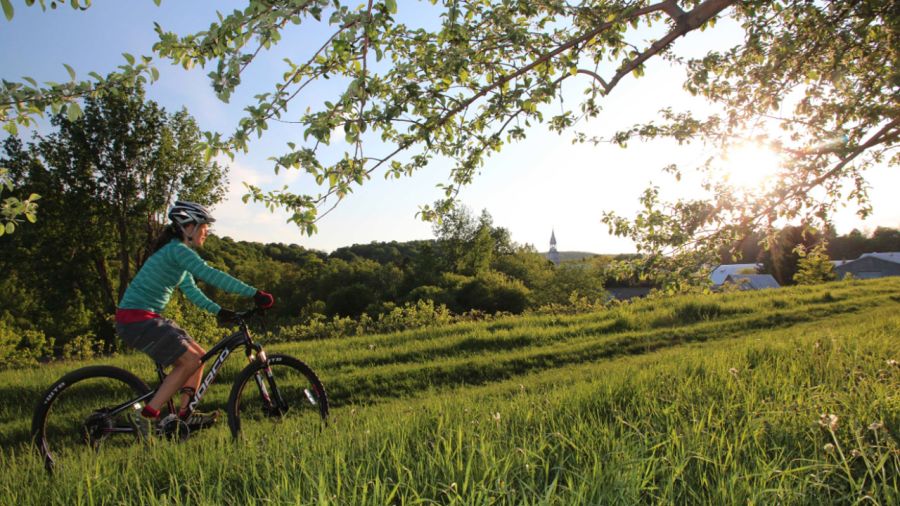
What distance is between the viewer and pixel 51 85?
3285 mm

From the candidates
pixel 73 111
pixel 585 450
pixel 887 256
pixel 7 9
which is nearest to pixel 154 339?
pixel 73 111

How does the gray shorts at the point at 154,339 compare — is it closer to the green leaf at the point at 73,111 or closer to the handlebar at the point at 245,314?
the handlebar at the point at 245,314

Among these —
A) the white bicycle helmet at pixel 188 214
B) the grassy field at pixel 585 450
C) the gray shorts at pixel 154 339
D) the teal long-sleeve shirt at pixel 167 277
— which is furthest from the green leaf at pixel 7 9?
the gray shorts at pixel 154 339

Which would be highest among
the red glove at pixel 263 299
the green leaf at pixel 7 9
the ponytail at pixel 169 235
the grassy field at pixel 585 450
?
the green leaf at pixel 7 9

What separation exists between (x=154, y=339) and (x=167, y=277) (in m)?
0.57

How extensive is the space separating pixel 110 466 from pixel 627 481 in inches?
137

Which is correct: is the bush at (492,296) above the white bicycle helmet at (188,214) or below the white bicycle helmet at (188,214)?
below

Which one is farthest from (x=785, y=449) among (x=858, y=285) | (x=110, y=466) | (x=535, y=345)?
(x=858, y=285)

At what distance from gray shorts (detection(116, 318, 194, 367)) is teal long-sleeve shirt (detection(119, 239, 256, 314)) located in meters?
0.17

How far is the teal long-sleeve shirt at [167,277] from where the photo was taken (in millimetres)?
4648

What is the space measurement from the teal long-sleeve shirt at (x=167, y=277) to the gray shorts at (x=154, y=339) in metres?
0.17

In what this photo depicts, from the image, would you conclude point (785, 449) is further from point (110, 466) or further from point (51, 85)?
point (51, 85)

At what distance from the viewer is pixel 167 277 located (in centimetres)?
482

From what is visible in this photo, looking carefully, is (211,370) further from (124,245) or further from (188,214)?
(124,245)
